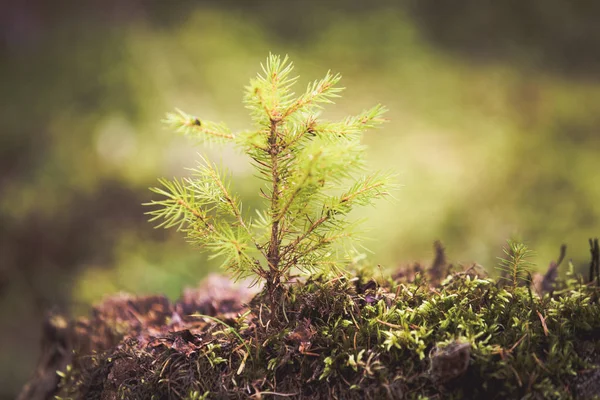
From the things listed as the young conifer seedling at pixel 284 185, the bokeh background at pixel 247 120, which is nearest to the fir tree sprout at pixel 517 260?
the young conifer seedling at pixel 284 185

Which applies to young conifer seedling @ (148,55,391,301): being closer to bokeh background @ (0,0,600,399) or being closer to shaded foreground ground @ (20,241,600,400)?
shaded foreground ground @ (20,241,600,400)

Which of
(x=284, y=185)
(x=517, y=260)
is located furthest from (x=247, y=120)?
(x=517, y=260)

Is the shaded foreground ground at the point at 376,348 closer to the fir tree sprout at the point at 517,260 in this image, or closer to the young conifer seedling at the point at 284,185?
the fir tree sprout at the point at 517,260

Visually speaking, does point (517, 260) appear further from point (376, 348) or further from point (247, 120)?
point (247, 120)

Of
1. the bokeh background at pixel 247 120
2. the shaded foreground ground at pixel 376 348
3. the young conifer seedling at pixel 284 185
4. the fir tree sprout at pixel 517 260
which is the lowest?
the shaded foreground ground at pixel 376 348

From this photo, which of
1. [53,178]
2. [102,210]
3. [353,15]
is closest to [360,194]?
[102,210]

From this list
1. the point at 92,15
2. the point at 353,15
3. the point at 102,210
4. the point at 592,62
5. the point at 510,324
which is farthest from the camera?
the point at 92,15

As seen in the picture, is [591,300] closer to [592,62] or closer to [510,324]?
[510,324]
